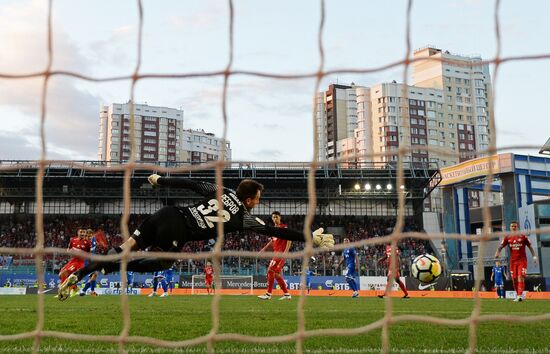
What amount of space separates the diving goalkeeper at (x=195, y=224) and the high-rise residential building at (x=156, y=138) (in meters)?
91.4

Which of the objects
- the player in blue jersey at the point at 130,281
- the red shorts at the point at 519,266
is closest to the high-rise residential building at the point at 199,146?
the player in blue jersey at the point at 130,281

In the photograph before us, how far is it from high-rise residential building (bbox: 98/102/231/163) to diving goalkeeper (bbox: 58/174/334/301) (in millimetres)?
91446

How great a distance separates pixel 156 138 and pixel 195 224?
318 ft

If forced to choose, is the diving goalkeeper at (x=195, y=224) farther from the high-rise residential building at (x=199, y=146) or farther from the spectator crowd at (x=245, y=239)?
the high-rise residential building at (x=199, y=146)

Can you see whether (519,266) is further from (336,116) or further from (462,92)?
(462,92)

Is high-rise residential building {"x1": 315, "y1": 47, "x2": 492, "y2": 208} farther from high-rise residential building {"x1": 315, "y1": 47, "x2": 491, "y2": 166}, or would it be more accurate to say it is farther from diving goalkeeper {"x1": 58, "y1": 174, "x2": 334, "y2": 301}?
diving goalkeeper {"x1": 58, "y1": 174, "x2": 334, "y2": 301}

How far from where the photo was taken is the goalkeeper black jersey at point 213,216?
19.9 ft

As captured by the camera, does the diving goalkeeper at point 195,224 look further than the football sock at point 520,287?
No

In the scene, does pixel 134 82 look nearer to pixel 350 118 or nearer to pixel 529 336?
pixel 529 336

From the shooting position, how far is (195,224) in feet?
21.2

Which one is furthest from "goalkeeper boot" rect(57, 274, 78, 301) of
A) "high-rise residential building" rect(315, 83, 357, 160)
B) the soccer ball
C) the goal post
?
"high-rise residential building" rect(315, 83, 357, 160)

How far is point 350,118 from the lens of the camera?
10194cm

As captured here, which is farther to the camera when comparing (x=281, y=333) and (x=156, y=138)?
(x=156, y=138)

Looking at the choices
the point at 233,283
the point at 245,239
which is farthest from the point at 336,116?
the point at 233,283
